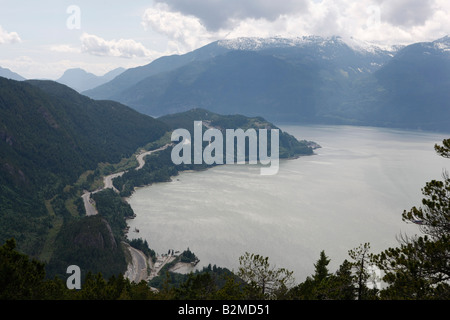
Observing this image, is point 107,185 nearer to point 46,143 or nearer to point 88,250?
point 46,143

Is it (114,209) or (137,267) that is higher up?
(114,209)

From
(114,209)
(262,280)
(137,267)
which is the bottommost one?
(137,267)

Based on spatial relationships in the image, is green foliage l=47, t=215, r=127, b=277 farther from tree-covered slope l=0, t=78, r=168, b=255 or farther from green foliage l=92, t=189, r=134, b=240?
tree-covered slope l=0, t=78, r=168, b=255

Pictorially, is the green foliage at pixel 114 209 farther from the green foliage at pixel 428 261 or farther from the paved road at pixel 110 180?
the green foliage at pixel 428 261

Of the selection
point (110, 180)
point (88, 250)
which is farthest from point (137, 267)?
point (110, 180)

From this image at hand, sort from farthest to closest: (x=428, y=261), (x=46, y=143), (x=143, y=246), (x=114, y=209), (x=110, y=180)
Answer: (x=110, y=180) < (x=46, y=143) < (x=114, y=209) < (x=143, y=246) < (x=428, y=261)

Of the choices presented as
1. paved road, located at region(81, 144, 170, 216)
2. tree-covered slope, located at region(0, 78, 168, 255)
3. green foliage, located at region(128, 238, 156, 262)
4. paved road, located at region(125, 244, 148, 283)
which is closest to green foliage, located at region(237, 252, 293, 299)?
paved road, located at region(125, 244, 148, 283)
